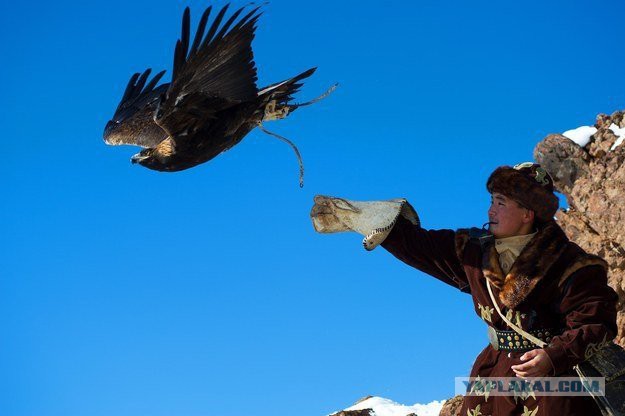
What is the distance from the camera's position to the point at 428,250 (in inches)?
162

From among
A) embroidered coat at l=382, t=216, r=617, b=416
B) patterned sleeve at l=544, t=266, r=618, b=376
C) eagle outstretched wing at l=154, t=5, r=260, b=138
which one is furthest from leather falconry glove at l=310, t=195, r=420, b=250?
eagle outstretched wing at l=154, t=5, r=260, b=138

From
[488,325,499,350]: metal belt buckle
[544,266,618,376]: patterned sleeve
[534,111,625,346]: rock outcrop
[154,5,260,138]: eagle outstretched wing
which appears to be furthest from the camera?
[534,111,625,346]: rock outcrop

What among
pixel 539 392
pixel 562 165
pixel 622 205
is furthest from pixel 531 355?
pixel 562 165

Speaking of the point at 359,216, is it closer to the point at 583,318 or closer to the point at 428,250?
the point at 428,250

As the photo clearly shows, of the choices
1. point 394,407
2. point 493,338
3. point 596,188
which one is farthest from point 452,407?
point 493,338

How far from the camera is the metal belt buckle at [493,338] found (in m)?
3.84

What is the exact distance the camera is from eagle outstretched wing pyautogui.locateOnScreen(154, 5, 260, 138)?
5574 millimetres

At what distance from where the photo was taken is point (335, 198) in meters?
4.18

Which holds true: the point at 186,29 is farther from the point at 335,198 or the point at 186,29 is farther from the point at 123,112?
the point at 123,112

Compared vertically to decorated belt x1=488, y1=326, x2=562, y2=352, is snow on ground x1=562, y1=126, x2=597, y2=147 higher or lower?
higher

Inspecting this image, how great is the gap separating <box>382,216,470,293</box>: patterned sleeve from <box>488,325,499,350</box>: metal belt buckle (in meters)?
0.32

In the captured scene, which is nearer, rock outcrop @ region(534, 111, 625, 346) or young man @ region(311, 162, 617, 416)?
young man @ region(311, 162, 617, 416)

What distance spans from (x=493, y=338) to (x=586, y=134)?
177 inches

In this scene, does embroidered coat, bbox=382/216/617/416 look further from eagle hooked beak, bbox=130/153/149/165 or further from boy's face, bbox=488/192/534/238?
eagle hooked beak, bbox=130/153/149/165
